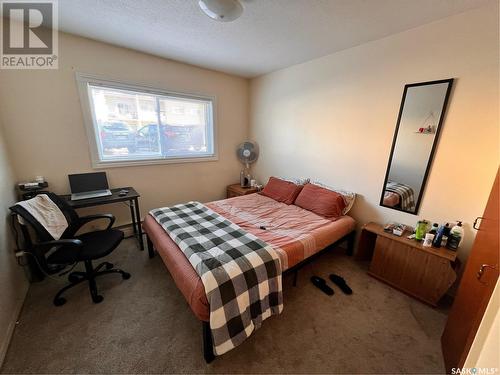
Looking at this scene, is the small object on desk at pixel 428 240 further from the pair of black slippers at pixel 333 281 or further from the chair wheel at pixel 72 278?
the chair wheel at pixel 72 278

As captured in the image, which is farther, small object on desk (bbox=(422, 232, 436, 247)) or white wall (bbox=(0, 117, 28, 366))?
small object on desk (bbox=(422, 232, 436, 247))

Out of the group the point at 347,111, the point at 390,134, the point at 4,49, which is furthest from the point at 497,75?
the point at 4,49

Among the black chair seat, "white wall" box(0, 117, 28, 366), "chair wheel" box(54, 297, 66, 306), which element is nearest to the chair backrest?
the black chair seat

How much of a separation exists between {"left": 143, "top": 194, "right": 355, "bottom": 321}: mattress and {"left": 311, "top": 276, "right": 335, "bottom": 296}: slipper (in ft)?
1.11

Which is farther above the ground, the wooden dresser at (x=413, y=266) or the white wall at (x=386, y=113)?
the white wall at (x=386, y=113)

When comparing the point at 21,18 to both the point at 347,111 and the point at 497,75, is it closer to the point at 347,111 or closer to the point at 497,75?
the point at 347,111

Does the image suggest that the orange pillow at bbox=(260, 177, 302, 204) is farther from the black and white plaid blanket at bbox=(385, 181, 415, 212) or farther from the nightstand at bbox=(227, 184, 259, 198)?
the black and white plaid blanket at bbox=(385, 181, 415, 212)

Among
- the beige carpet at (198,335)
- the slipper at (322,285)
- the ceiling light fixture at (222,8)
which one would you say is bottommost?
the beige carpet at (198,335)

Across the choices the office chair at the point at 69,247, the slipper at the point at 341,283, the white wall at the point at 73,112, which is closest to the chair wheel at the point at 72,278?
the office chair at the point at 69,247

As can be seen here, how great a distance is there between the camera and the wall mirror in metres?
1.85

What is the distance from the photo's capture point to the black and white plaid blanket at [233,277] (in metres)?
1.25

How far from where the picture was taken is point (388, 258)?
2.03 meters

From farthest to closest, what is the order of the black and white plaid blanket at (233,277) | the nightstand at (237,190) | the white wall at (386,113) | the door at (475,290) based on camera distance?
the nightstand at (237,190) < the white wall at (386,113) < the black and white plaid blanket at (233,277) < the door at (475,290)

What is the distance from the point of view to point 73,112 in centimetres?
234
